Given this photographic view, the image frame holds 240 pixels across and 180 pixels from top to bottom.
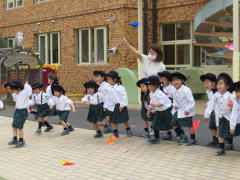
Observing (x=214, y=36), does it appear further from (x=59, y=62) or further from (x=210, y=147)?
(x=59, y=62)

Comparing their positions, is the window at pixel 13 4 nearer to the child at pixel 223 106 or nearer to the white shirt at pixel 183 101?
the white shirt at pixel 183 101

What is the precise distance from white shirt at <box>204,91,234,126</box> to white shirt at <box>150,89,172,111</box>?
109cm

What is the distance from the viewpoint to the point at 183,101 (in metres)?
8.34

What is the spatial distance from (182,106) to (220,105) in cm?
104

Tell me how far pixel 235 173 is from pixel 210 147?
183 centimetres

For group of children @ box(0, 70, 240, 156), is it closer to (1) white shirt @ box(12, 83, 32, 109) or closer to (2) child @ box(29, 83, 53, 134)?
(1) white shirt @ box(12, 83, 32, 109)

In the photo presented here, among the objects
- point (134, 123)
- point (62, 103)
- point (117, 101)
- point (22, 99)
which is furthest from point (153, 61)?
point (134, 123)

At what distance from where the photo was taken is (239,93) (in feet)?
23.1

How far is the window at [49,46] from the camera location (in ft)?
73.9

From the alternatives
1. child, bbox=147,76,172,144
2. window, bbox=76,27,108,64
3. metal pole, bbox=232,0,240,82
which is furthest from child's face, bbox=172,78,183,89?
window, bbox=76,27,108,64

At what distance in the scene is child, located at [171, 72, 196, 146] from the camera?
8.25m

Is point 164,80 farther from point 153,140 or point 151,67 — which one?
point 153,140

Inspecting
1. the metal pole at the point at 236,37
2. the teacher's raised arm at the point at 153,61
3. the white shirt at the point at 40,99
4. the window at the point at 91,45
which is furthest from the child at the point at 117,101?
the window at the point at 91,45

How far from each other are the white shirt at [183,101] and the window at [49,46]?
14.7 meters
